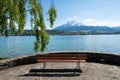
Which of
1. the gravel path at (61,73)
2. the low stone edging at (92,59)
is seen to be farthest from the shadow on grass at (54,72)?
the low stone edging at (92,59)

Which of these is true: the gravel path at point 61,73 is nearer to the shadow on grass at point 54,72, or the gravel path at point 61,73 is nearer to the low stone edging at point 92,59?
the shadow on grass at point 54,72

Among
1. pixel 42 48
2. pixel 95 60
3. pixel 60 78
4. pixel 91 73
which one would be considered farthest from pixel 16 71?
pixel 95 60

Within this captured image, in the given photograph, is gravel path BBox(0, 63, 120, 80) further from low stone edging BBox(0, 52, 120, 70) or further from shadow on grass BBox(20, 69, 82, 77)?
low stone edging BBox(0, 52, 120, 70)

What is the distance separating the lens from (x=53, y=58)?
10773 millimetres

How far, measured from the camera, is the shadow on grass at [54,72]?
9.45 m

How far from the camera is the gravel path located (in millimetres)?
8984

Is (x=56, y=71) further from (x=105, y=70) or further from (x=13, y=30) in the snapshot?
(x=13, y=30)

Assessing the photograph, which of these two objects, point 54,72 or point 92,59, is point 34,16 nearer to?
point 54,72

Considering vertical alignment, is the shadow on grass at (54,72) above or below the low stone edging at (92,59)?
below

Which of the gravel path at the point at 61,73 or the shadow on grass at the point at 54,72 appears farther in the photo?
the shadow on grass at the point at 54,72

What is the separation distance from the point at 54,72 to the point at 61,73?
14.0 inches

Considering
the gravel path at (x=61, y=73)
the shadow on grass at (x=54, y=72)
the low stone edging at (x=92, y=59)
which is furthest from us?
the low stone edging at (x=92, y=59)

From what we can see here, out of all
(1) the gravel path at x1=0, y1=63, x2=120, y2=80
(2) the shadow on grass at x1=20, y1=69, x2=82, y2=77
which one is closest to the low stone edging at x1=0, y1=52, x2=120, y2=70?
(1) the gravel path at x1=0, y1=63, x2=120, y2=80

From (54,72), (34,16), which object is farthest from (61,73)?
(34,16)
